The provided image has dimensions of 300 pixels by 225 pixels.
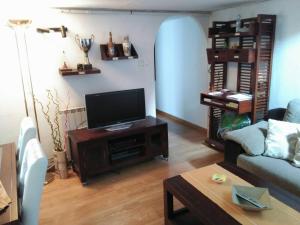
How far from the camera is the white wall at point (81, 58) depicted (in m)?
2.98

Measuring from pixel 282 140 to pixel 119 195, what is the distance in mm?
1756

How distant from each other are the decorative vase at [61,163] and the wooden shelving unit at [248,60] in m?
2.04

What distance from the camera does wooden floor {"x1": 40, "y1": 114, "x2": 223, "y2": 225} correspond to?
235cm

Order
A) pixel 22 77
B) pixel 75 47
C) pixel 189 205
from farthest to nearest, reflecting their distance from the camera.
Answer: pixel 75 47 → pixel 22 77 → pixel 189 205

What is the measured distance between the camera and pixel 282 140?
8.11 ft

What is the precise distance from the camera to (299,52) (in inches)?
112

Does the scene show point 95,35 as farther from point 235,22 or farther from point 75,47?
point 235,22

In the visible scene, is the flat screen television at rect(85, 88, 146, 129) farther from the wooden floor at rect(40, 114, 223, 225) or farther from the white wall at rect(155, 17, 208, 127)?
the white wall at rect(155, 17, 208, 127)

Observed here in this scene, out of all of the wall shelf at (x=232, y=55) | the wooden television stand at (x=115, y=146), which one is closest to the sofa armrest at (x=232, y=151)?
the wooden television stand at (x=115, y=146)

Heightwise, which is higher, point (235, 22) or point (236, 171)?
point (235, 22)

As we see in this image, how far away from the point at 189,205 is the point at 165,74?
155 inches

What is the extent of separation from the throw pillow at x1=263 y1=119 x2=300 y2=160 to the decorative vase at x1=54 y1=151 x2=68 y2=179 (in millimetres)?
2272

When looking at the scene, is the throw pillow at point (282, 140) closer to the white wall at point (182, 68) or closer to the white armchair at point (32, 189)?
the white wall at point (182, 68)

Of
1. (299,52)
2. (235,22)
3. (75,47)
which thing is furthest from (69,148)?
(299,52)
